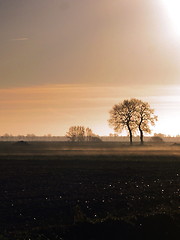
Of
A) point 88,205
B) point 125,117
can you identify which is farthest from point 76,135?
point 88,205

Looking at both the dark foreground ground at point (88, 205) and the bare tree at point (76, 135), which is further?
the bare tree at point (76, 135)

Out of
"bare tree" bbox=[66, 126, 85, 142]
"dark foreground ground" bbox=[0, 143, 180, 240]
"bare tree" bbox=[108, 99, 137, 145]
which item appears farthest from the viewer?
"bare tree" bbox=[66, 126, 85, 142]

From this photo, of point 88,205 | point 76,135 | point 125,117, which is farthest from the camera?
point 76,135

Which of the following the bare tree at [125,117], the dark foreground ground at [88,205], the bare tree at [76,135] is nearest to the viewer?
the dark foreground ground at [88,205]

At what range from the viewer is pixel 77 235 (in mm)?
17375

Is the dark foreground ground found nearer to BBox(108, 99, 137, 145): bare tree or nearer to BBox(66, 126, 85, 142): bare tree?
BBox(108, 99, 137, 145): bare tree

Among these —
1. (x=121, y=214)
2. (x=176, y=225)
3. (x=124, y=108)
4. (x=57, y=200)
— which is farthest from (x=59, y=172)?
(x=124, y=108)

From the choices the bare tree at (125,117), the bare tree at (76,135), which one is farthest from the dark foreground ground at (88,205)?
the bare tree at (76,135)

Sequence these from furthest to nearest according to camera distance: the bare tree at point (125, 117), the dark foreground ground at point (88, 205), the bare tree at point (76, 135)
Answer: the bare tree at point (76, 135), the bare tree at point (125, 117), the dark foreground ground at point (88, 205)

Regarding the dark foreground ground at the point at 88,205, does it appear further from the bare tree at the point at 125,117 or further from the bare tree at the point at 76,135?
the bare tree at the point at 76,135

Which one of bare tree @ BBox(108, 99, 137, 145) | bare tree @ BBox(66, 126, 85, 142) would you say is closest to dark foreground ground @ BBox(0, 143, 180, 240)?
bare tree @ BBox(108, 99, 137, 145)

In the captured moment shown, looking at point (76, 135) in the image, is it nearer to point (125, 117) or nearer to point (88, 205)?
point (125, 117)

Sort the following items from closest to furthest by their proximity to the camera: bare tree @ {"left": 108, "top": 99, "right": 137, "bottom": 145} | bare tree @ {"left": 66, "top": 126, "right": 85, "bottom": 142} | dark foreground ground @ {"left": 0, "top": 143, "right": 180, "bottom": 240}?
dark foreground ground @ {"left": 0, "top": 143, "right": 180, "bottom": 240} → bare tree @ {"left": 108, "top": 99, "right": 137, "bottom": 145} → bare tree @ {"left": 66, "top": 126, "right": 85, "bottom": 142}

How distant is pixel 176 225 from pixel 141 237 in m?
2.04
